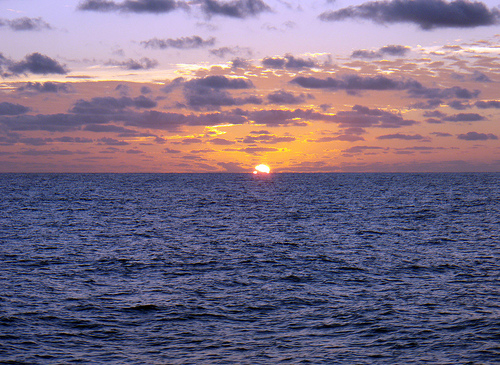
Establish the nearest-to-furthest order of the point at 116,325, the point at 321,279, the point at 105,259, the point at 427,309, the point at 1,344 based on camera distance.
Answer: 1. the point at 1,344
2. the point at 116,325
3. the point at 427,309
4. the point at 321,279
5. the point at 105,259

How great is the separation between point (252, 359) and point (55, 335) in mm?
8056

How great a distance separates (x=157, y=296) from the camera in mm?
25141

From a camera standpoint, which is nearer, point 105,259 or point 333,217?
point 105,259

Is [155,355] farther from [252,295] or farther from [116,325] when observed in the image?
[252,295]

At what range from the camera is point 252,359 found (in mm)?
17078

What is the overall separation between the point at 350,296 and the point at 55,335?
13.9 metres

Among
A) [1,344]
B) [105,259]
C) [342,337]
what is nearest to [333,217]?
[105,259]

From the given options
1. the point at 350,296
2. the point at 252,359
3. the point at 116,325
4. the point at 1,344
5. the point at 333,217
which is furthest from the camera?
the point at 333,217

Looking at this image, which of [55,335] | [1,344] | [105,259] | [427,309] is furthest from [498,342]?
[105,259]

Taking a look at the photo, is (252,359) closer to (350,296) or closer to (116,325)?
(116,325)

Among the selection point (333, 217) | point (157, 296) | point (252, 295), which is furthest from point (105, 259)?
point (333, 217)

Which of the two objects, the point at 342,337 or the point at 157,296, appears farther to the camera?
the point at 157,296

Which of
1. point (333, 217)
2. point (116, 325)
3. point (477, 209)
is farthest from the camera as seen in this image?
point (477, 209)

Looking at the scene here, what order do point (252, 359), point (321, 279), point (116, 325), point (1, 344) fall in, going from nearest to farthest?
1. point (252, 359)
2. point (1, 344)
3. point (116, 325)
4. point (321, 279)
